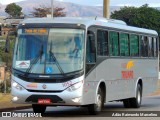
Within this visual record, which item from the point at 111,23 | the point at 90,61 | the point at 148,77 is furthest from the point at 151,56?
the point at 90,61

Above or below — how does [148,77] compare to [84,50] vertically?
below

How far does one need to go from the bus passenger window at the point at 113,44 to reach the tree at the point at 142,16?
10048cm

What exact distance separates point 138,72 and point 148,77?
177 cm

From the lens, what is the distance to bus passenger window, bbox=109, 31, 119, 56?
67.2ft

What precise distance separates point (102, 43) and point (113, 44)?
1141mm

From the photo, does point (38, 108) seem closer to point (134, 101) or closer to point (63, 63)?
point (63, 63)

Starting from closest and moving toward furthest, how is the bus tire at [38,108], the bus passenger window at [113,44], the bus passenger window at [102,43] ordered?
the bus passenger window at [102,43], the bus tire at [38,108], the bus passenger window at [113,44]

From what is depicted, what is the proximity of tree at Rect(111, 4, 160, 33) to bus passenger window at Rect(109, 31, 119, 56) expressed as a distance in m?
100

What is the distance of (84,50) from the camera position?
59.6 feet

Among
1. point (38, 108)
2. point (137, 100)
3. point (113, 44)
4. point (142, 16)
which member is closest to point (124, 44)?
point (113, 44)

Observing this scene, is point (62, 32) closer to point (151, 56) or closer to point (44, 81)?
point (44, 81)

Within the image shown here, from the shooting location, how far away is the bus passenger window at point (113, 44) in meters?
20.5

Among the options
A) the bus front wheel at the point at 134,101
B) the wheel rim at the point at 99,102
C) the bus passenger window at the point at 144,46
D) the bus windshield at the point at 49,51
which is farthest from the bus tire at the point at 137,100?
the bus windshield at the point at 49,51

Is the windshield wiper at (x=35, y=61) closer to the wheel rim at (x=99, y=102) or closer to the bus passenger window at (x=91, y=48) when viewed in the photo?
the bus passenger window at (x=91, y=48)
